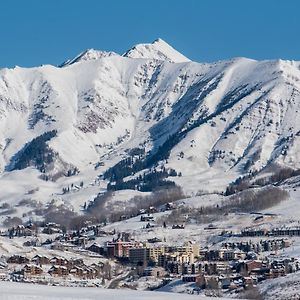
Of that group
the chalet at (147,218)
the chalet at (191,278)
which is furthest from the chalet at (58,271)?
the chalet at (147,218)

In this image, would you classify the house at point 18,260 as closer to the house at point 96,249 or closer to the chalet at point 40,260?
the chalet at point 40,260

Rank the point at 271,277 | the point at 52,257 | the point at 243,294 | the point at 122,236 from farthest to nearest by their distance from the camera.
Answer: the point at 122,236
the point at 52,257
the point at 271,277
the point at 243,294

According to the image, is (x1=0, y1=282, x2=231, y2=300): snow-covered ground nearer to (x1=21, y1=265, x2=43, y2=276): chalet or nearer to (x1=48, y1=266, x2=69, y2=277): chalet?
(x1=21, y1=265, x2=43, y2=276): chalet

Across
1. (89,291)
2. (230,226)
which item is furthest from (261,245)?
(89,291)

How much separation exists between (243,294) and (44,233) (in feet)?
334

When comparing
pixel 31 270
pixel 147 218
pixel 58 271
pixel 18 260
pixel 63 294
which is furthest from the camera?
pixel 147 218

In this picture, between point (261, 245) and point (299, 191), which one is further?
point (299, 191)

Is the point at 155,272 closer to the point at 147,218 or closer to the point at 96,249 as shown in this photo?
the point at 96,249

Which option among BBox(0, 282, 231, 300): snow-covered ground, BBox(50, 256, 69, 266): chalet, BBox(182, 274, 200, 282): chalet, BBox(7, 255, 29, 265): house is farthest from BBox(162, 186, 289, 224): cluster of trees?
BBox(0, 282, 231, 300): snow-covered ground

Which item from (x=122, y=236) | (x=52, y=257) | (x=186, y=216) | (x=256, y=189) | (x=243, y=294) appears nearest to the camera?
(x=243, y=294)

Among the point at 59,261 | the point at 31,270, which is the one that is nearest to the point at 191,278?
the point at 31,270

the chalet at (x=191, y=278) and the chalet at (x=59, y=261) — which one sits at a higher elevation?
the chalet at (x=59, y=261)

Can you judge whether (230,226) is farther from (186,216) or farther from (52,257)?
(52,257)

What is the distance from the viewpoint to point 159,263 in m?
137
